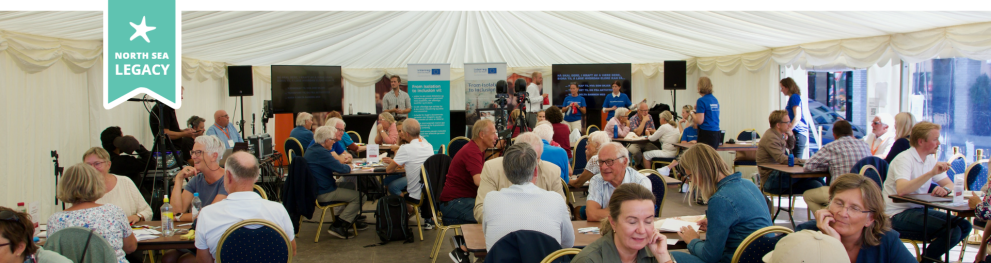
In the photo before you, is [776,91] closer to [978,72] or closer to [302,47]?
[978,72]

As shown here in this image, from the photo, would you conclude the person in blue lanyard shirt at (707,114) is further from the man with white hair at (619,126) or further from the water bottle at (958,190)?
the water bottle at (958,190)

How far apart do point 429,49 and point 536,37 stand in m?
2.49

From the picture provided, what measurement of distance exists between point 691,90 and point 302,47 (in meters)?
8.06

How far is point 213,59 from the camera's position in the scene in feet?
33.6

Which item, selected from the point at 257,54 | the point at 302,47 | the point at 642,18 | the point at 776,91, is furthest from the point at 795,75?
the point at 257,54

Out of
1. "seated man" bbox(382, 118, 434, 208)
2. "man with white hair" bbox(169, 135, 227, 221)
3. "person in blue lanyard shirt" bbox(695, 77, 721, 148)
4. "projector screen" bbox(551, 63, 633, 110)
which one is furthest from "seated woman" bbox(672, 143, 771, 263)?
"projector screen" bbox(551, 63, 633, 110)

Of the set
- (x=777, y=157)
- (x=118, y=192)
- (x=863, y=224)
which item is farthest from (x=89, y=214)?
(x=777, y=157)

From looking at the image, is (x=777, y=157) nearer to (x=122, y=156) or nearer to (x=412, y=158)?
(x=412, y=158)

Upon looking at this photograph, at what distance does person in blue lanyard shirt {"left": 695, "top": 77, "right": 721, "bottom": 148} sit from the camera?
305 inches

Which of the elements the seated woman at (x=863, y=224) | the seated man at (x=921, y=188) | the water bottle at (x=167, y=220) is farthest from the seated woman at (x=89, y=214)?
the seated man at (x=921, y=188)

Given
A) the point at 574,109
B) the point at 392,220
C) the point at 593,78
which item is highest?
the point at 593,78

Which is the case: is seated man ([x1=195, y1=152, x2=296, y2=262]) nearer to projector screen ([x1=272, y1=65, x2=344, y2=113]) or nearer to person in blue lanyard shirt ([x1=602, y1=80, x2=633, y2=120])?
projector screen ([x1=272, y1=65, x2=344, y2=113])

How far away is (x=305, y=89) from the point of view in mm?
10867

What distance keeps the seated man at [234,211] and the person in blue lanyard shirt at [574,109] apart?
8936mm
